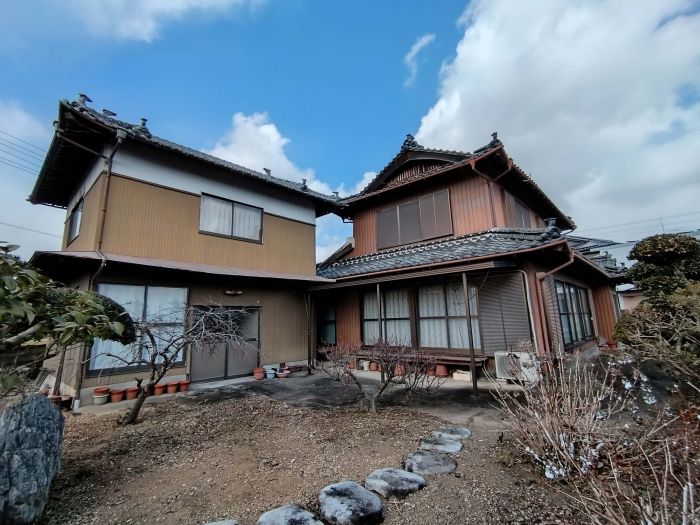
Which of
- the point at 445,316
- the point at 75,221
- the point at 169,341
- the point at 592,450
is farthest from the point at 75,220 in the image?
the point at 592,450

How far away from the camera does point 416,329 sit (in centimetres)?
827

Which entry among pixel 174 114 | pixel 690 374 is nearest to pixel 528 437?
pixel 690 374

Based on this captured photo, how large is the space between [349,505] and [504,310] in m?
6.36

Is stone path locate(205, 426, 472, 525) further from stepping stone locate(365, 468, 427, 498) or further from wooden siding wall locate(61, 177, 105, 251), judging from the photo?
wooden siding wall locate(61, 177, 105, 251)

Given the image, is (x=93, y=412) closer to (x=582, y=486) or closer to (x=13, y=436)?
(x=13, y=436)

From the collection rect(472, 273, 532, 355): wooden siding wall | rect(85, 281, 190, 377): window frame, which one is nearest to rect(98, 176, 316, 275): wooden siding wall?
rect(85, 281, 190, 377): window frame

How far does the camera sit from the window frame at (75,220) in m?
7.89

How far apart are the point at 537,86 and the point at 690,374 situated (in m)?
9.55

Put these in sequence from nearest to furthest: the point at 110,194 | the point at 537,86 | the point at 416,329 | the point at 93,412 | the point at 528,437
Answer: the point at 528,437
the point at 93,412
the point at 110,194
the point at 416,329
the point at 537,86

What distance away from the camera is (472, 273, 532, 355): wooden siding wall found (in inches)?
293

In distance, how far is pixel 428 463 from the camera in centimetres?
328

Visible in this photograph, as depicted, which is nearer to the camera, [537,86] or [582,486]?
[582,486]

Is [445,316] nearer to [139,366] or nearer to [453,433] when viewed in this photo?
[453,433]

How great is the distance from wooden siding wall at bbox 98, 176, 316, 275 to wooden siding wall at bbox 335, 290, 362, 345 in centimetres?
178
